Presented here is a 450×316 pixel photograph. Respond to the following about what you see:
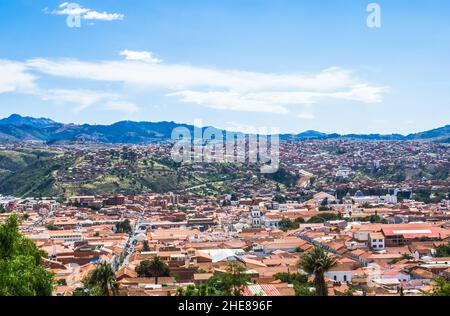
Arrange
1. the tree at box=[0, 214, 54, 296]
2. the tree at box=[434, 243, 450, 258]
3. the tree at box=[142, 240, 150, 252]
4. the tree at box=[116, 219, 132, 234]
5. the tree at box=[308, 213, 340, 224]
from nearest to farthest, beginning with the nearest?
the tree at box=[0, 214, 54, 296] → the tree at box=[434, 243, 450, 258] → the tree at box=[142, 240, 150, 252] → the tree at box=[116, 219, 132, 234] → the tree at box=[308, 213, 340, 224]

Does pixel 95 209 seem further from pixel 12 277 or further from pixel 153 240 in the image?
pixel 12 277

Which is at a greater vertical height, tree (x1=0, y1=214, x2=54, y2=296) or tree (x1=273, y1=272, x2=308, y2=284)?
tree (x1=0, y1=214, x2=54, y2=296)

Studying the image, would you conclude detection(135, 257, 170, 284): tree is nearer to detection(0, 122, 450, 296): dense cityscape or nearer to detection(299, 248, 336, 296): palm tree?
detection(0, 122, 450, 296): dense cityscape

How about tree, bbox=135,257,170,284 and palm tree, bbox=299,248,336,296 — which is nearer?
palm tree, bbox=299,248,336,296

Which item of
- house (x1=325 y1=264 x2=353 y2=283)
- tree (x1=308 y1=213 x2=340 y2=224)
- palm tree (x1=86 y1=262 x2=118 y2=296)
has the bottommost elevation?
house (x1=325 y1=264 x2=353 y2=283)

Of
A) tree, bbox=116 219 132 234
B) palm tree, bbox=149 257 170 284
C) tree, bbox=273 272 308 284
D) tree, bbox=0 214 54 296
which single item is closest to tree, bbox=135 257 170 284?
palm tree, bbox=149 257 170 284

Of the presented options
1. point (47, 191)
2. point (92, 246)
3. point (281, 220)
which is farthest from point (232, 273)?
point (47, 191)

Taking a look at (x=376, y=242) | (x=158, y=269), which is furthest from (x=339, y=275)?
(x=376, y=242)

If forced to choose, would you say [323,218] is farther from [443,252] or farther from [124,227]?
[443,252]

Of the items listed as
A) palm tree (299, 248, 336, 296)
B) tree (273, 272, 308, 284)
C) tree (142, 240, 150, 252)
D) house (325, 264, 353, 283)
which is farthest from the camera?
tree (142, 240, 150, 252)

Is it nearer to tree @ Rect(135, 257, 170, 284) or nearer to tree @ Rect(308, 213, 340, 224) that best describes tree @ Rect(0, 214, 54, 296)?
tree @ Rect(135, 257, 170, 284)
